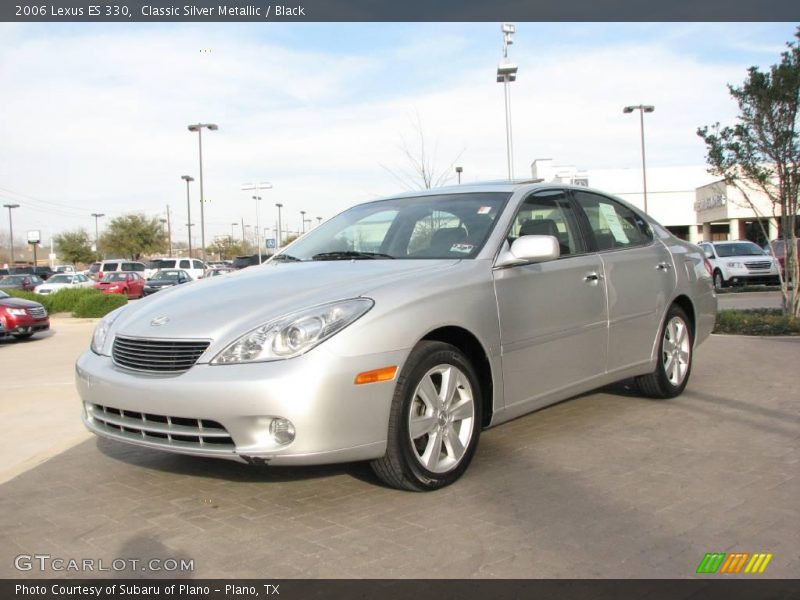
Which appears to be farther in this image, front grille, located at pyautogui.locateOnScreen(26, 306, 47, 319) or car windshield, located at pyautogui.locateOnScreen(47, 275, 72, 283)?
car windshield, located at pyautogui.locateOnScreen(47, 275, 72, 283)

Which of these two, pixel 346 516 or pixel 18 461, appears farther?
pixel 18 461

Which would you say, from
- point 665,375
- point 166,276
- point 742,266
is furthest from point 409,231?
point 166,276

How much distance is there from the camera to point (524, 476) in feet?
13.5

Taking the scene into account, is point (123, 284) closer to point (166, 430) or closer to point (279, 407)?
point (166, 430)

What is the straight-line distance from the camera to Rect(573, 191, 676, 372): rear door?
5250 millimetres

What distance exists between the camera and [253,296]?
3967 millimetres

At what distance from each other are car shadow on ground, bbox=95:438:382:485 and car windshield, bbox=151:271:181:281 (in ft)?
96.4

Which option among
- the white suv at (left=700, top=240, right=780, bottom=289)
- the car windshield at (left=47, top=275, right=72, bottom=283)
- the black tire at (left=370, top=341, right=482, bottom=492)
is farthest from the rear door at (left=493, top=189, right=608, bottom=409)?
the car windshield at (left=47, top=275, right=72, bottom=283)

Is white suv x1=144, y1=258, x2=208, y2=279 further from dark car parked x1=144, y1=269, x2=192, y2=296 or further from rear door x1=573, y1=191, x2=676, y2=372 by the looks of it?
rear door x1=573, y1=191, x2=676, y2=372

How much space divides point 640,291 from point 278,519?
3295 mm

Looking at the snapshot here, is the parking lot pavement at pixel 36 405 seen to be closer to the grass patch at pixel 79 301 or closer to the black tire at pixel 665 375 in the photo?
the black tire at pixel 665 375

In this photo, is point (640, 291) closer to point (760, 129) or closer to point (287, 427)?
point (287, 427)


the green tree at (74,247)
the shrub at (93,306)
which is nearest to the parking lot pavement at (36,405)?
the shrub at (93,306)

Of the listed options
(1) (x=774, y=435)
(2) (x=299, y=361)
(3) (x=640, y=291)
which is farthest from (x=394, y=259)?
(1) (x=774, y=435)
